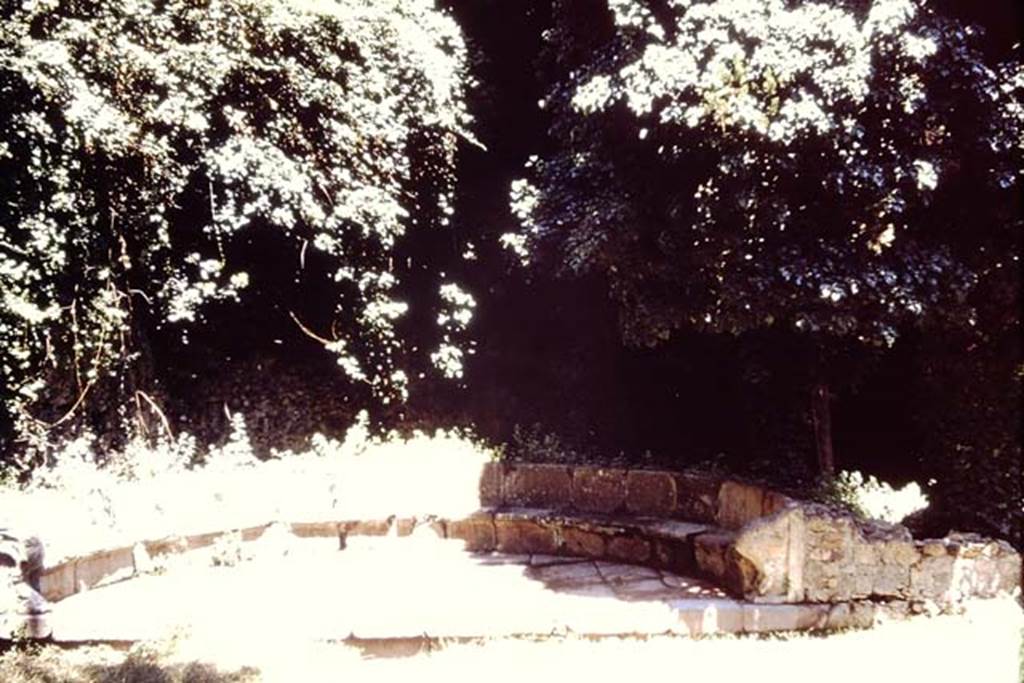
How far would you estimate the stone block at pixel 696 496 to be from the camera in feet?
21.4

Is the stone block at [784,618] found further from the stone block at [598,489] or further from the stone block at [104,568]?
the stone block at [104,568]

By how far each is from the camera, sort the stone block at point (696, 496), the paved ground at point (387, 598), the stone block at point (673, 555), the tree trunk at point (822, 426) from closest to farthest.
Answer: the paved ground at point (387, 598)
the stone block at point (673, 555)
the stone block at point (696, 496)
the tree trunk at point (822, 426)

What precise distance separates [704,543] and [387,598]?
2.57m

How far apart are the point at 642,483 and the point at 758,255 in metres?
2.36

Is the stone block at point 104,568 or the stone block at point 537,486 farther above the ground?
the stone block at point 537,486

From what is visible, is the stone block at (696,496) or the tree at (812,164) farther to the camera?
the stone block at (696,496)

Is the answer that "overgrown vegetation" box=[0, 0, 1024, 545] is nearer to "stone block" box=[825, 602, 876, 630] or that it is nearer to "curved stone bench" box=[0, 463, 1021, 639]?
"curved stone bench" box=[0, 463, 1021, 639]

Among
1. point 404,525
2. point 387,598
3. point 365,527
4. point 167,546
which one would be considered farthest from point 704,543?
point 167,546

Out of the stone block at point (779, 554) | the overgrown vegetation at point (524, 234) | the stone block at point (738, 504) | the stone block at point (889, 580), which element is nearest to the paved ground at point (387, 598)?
the stone block at point (779, 554)

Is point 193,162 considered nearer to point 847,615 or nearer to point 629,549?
point 629,549

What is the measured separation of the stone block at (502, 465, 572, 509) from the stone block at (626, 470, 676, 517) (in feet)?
2.06

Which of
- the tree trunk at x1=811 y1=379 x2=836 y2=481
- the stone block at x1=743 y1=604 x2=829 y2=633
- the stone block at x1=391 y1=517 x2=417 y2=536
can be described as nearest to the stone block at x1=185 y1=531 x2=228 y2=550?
the stone block at x1=391 y1=517 x2=417 y2=536

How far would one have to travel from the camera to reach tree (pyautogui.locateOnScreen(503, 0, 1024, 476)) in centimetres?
557

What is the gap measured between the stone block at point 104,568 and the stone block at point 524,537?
3.28m
